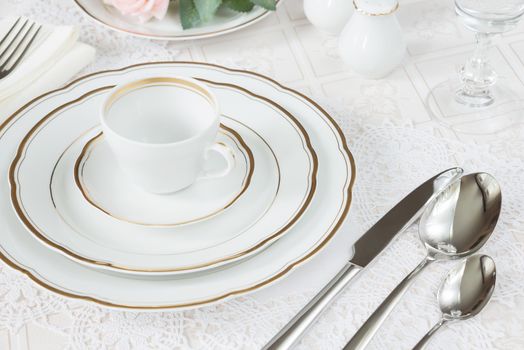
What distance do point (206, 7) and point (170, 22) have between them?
0.06 m

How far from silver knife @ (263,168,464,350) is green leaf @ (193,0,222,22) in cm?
38

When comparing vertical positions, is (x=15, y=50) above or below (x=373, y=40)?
above

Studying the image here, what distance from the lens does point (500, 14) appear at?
827 millimetres

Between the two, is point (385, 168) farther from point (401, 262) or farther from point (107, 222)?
point (107, 222)

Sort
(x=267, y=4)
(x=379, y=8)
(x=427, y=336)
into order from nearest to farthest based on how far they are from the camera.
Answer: (x=427, y=336) < (x=379, y=8) < (x=267, y=4)

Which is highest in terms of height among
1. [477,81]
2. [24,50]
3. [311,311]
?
[24,50]

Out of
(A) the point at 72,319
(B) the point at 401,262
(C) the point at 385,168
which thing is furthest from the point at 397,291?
(A) the point at 72,319

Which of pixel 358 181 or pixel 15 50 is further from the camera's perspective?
pixel 15 50

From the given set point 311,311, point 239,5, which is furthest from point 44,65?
point 311,311

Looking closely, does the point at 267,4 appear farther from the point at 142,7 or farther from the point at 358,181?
the point at 358,181

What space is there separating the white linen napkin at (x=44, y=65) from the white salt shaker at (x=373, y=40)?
1.08 ft

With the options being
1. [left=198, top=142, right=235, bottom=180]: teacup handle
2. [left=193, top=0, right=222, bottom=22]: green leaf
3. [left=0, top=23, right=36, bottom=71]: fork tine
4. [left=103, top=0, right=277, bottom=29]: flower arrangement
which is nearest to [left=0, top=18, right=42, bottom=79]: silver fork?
[left=0, top=23, right=36, bottom=71]: fork tine

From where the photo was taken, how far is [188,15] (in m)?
0.96

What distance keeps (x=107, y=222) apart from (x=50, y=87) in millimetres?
300
